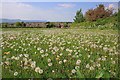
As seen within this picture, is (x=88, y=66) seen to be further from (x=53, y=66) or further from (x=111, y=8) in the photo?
(x=111, y=8)

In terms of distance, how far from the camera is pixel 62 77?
18.2 ft

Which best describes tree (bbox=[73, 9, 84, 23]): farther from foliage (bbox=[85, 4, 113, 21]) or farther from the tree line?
foliage (bbox=[85, 4, 113, 21])

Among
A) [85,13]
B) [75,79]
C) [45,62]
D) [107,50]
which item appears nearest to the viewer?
[75,79]

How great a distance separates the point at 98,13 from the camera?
168ft

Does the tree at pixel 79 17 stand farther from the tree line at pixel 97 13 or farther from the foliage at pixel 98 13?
the foliage at pixel 98 13

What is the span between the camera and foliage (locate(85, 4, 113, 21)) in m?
50.7

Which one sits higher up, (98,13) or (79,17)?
(98,13)

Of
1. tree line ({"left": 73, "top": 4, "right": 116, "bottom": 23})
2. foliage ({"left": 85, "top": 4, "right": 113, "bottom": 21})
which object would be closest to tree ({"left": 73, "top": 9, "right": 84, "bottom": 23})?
tree line ({"left": 73, "top": 4, "right": 116, "bottom": 23})

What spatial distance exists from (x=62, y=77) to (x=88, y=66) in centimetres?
98

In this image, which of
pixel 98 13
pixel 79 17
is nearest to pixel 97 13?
pixel 98 13

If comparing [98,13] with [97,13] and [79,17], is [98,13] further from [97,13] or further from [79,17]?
[79,17]

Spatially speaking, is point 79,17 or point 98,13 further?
point 79,17

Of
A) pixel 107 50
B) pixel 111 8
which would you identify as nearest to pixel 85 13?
pixel 111 8

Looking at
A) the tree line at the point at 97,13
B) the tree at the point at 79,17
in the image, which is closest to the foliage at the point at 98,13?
the tree line at the point at 97,13
